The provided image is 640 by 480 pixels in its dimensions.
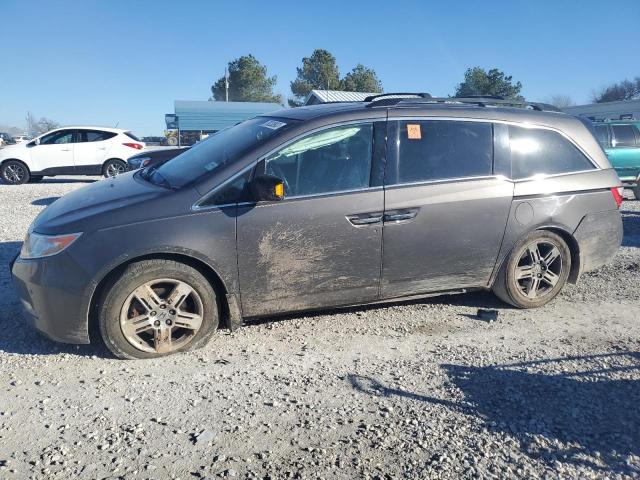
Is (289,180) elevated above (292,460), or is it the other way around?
(289,180)

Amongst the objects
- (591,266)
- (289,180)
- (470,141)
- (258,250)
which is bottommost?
(591,266)

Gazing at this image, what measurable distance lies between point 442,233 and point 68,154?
1347 centimetres

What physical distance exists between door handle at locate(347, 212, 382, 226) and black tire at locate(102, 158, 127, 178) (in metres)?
12.6

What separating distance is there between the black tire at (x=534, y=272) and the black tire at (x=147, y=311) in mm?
2530

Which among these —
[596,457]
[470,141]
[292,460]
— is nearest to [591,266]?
[470,141]

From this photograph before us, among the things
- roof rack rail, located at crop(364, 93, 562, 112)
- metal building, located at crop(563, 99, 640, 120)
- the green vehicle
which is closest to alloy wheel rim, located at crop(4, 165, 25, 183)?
roof rack rail, located at crop(364, 93, 562, 112)

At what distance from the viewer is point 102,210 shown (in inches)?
144

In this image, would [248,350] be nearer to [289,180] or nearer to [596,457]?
[289,180]

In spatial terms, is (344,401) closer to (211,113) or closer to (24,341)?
(24,341)

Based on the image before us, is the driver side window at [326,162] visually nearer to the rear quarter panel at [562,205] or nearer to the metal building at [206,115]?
the rear quarter panel at [562,205]

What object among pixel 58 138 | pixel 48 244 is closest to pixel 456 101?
pixel 48 244

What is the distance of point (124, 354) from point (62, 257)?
0.79m

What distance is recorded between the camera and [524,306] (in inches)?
186

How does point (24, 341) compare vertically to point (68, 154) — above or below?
below
